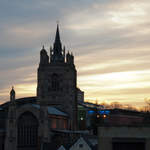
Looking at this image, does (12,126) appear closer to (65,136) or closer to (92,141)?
(65,136)

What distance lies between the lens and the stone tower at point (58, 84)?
113438 mm

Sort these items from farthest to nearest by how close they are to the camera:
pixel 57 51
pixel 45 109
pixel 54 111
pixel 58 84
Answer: pixel 57 51
pixel 58 84
pixel 54 111
pixel 45 109

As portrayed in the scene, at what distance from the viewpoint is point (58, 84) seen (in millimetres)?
115562

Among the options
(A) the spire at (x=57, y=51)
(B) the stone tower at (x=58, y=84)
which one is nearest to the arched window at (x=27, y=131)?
(B) the stone tower at (x=58, y=84)

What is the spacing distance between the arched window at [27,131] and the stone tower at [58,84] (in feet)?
60.8

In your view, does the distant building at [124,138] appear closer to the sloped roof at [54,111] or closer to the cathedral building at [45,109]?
the cathedral building at [45,109]

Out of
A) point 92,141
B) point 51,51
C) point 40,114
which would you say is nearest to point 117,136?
point 92,141

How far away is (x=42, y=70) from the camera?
116 metres

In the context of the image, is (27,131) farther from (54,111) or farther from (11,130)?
(54,111)

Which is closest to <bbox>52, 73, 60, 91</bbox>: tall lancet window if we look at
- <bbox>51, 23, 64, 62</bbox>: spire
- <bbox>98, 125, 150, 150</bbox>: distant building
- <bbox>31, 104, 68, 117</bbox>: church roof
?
<bbox>51, 23, 64, 62</bbox>: spire

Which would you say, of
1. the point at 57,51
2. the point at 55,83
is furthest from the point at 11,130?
the point at 57,51

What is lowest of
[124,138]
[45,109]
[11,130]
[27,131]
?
[124,138]

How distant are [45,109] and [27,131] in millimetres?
6888

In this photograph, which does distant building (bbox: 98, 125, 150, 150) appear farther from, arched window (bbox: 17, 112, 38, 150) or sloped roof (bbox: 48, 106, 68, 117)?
sloped roof (bbox: 48, 106, 68, 117)
